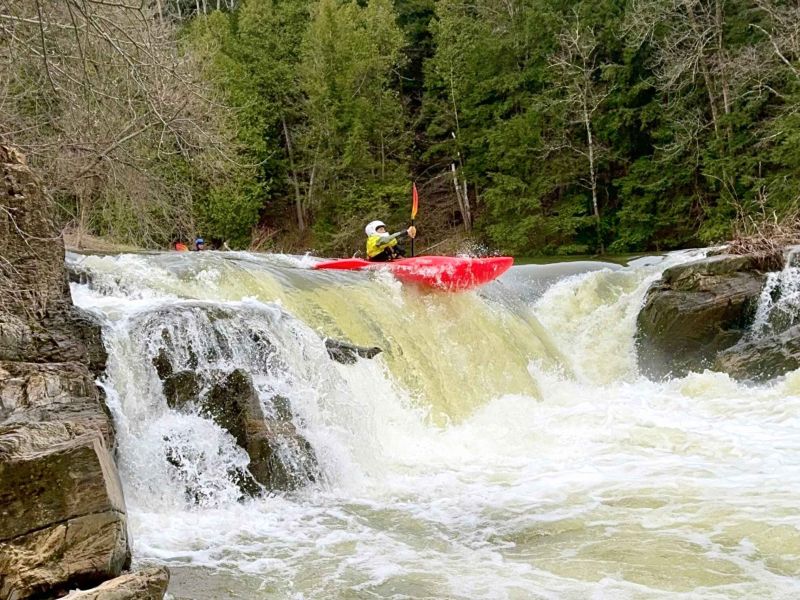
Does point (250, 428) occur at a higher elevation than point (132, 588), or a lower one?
higher

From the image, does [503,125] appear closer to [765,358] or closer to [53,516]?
[765,358]

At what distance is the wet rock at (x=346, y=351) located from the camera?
6.94m

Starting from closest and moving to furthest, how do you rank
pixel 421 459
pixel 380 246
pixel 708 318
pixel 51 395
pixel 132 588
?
pixel 132 588 → pixel 51 395 → pixel 421 459 → pixel 708 318 → pixel 380 246

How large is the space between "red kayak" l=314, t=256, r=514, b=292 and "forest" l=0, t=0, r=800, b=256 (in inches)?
291

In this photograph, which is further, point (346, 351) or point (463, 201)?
point (463, 201)

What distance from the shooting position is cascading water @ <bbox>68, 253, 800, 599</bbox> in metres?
3.90

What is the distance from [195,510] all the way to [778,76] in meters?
16.7

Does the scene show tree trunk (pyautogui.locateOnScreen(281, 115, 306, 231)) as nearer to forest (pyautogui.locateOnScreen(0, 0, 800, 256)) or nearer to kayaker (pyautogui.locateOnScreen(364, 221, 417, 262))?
forest (pyautogui.locateOnScreen(0, 0, 800, 256))

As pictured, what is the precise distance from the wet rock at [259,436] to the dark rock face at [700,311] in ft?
20.5

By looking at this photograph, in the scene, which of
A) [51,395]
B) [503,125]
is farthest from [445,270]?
[503,125]

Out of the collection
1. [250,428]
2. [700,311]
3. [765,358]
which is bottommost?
[765,358]

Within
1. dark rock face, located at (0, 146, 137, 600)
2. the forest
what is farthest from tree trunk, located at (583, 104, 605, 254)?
dark rock face, located at (0, 146, 137, 600)

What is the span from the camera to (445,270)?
9023 mm

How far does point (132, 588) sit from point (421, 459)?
3.54 metres
